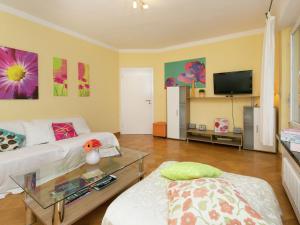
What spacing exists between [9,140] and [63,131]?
0.73 metres

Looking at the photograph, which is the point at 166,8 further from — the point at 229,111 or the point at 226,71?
the point at 229,111

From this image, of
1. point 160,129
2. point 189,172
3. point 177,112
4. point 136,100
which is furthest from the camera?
point 136,100

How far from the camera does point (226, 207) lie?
2.42 feet

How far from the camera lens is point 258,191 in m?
1.09

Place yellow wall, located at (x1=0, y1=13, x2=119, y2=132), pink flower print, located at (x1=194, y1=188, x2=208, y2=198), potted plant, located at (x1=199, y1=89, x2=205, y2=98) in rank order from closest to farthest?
1. pink flower print, located at (x1=194, y1=188, x2=208, y2=198)
2. yellow wall, located at (x1=0, y1=13, x2=119, y2=132)
3. potted plant, located at (x1=199, y1=89, x2=205, y2=98)

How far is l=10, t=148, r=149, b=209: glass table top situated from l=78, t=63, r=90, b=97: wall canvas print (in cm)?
231

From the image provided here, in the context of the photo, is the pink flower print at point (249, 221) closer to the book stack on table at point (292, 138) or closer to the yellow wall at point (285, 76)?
the book stack on table at point (292, 138)

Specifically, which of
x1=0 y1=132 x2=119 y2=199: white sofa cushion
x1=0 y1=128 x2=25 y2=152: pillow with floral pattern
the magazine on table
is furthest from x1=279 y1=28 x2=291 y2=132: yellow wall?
x1=0 y1=128 x2=25 y2=152: pillow with floral pattern

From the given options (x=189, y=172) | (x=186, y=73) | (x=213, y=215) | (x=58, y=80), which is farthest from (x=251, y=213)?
(x=186, y=73)

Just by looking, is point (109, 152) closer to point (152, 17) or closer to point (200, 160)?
point (200, 160)

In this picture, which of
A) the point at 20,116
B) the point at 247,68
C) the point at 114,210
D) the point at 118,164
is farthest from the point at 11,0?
the point at 247,68

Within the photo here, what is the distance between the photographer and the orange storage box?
15.3ft

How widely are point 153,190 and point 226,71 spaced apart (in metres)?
3.70

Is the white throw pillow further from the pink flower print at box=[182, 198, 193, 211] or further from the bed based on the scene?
the pink flower print at box=[182, 198, 193, 211]
